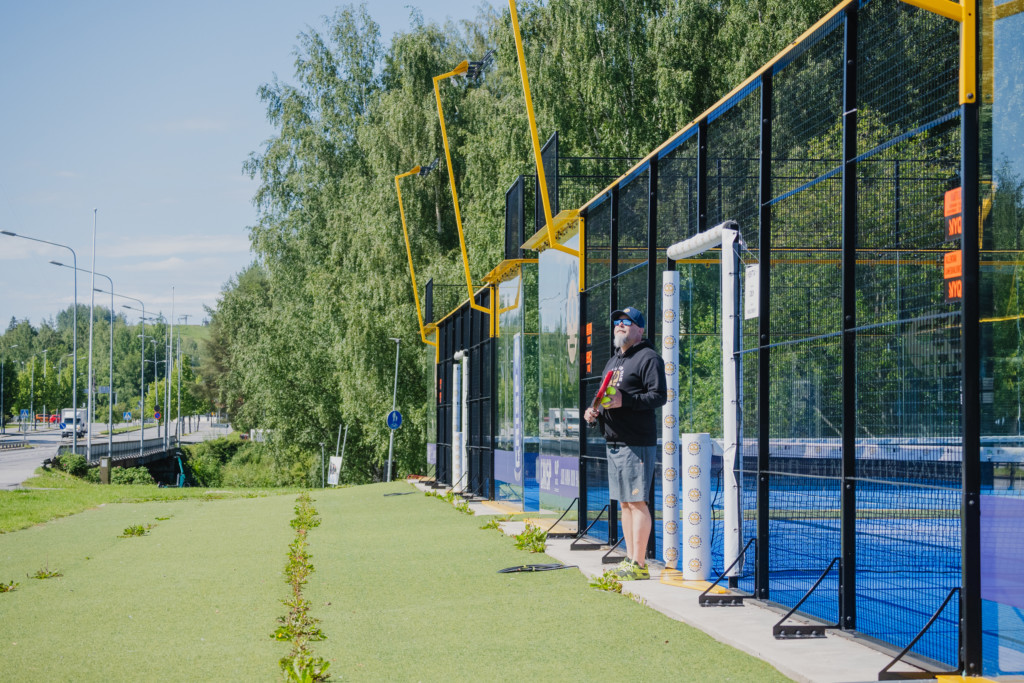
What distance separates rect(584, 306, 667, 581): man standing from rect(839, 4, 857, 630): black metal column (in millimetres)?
1859

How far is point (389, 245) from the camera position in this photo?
112ft

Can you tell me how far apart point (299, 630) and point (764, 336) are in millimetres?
3282

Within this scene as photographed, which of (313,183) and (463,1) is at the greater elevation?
(463,1)

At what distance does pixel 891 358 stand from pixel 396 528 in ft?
24.5

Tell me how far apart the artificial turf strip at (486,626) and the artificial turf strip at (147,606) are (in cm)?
Answer: 44

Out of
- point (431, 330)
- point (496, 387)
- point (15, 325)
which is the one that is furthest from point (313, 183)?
point (15, 325)

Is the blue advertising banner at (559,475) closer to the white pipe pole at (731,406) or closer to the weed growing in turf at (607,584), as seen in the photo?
the weed growing in turf at (607,584)

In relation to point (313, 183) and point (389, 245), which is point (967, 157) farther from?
point (313, 183)

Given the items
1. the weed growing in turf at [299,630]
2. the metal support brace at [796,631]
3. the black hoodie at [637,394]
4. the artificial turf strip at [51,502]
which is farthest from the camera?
the artificial turf strip at [51,502]

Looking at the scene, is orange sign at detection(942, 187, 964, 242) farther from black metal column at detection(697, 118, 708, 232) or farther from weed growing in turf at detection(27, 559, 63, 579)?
weed growing in turf at detection(27, 559, 63, 579)

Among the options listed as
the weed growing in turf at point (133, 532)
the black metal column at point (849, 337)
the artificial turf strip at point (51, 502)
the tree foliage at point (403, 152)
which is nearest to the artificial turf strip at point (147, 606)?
the weed growing in turf at point (133, 532)

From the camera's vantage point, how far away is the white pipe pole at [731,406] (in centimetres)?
646

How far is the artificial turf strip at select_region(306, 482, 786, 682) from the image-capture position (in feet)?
15.4

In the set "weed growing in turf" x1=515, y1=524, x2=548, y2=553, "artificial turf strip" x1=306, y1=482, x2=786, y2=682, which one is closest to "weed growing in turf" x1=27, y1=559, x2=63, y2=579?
"artificial turf strip" x1=306, y1=482, x2=786, y2=682
